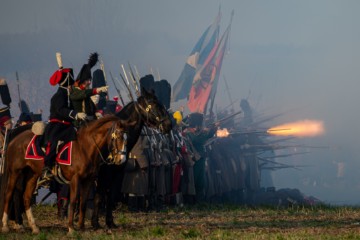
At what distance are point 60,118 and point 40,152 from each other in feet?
2.13

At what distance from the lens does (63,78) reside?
669 inches

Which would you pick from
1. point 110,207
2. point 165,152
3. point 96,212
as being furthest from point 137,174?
point 96,212

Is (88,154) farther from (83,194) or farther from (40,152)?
(40,152)

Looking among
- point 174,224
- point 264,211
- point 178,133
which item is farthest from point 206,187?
point 174,224

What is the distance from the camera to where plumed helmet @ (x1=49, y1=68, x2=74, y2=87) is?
666 inches

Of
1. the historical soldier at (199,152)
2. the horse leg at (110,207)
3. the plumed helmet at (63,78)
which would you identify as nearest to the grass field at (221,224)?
the horse leg at (110,207)

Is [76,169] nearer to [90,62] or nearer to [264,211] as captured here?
[90,62]

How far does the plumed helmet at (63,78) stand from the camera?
16.9m

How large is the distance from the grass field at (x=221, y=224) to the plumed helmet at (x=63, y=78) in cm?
244

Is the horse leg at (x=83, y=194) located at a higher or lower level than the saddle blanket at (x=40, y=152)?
lower

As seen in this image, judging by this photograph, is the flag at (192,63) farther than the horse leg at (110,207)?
Yes

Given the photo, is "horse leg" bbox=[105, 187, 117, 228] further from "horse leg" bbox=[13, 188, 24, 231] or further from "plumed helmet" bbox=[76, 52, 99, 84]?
"plumed helmet" bbox=[76, 52, 99, 84]

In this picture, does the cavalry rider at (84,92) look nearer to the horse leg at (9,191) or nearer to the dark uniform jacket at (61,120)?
the dark uniform jacket at (61,120)

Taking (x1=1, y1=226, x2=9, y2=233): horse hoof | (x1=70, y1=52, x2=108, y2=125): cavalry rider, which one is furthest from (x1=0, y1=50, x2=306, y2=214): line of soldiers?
(x1=1, y1=226, x2=9, y2=233): horse hoof
